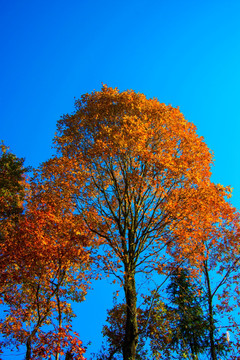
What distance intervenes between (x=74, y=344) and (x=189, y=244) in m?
7.63

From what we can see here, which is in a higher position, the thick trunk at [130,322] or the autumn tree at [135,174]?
the autumn tree at [135,174]

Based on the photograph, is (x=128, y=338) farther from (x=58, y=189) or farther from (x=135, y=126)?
(x=135, y=126)

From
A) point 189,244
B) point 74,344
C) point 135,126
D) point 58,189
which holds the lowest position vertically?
point 74,344

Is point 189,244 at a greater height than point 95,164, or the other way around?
point 95,164

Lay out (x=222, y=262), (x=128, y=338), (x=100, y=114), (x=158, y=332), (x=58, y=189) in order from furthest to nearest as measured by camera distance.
→ (x=222, y=262) < (x=100, y=114) < (x=58, y=189) < (x=158, y=332) < (x=128, y=338)

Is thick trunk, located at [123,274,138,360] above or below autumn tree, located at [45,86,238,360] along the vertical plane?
below

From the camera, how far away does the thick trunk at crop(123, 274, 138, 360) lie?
35.0 feet

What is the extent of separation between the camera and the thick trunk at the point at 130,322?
35.0ft

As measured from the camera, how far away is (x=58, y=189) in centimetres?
1398

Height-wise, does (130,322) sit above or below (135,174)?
below

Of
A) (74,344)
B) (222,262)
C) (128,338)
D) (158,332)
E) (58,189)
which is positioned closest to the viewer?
(74,344)

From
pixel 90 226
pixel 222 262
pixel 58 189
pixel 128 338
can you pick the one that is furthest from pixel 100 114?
pixel 222 262

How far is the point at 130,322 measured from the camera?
1123cm

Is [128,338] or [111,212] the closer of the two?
[128,338]
